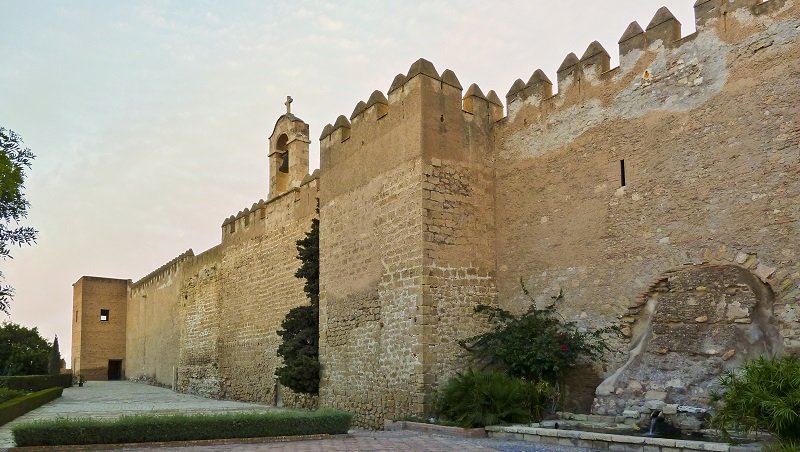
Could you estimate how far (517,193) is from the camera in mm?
12992

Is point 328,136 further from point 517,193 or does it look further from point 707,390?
point 707,390

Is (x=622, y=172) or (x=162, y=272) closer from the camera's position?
(x=622, y=172)

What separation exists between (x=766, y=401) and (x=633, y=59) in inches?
240

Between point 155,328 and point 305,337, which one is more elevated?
point 155,328

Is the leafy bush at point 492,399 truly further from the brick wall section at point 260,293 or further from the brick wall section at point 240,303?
the brick wall section at point 260,293

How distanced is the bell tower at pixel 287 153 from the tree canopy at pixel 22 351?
1718cm

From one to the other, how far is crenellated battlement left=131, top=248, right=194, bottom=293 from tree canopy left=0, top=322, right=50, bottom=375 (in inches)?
218

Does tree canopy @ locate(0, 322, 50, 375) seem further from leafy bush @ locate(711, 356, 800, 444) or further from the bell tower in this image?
leafy bush @ locate(711, 356, 800, 444)

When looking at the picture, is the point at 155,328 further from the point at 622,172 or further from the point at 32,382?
the point at 622,172

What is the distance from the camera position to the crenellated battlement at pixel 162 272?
98.6ft

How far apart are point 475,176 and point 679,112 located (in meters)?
3.91

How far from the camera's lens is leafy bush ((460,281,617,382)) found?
11.1m

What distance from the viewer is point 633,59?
1130 centimetres

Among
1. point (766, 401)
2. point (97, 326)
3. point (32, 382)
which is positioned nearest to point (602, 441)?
point (766, 401)
